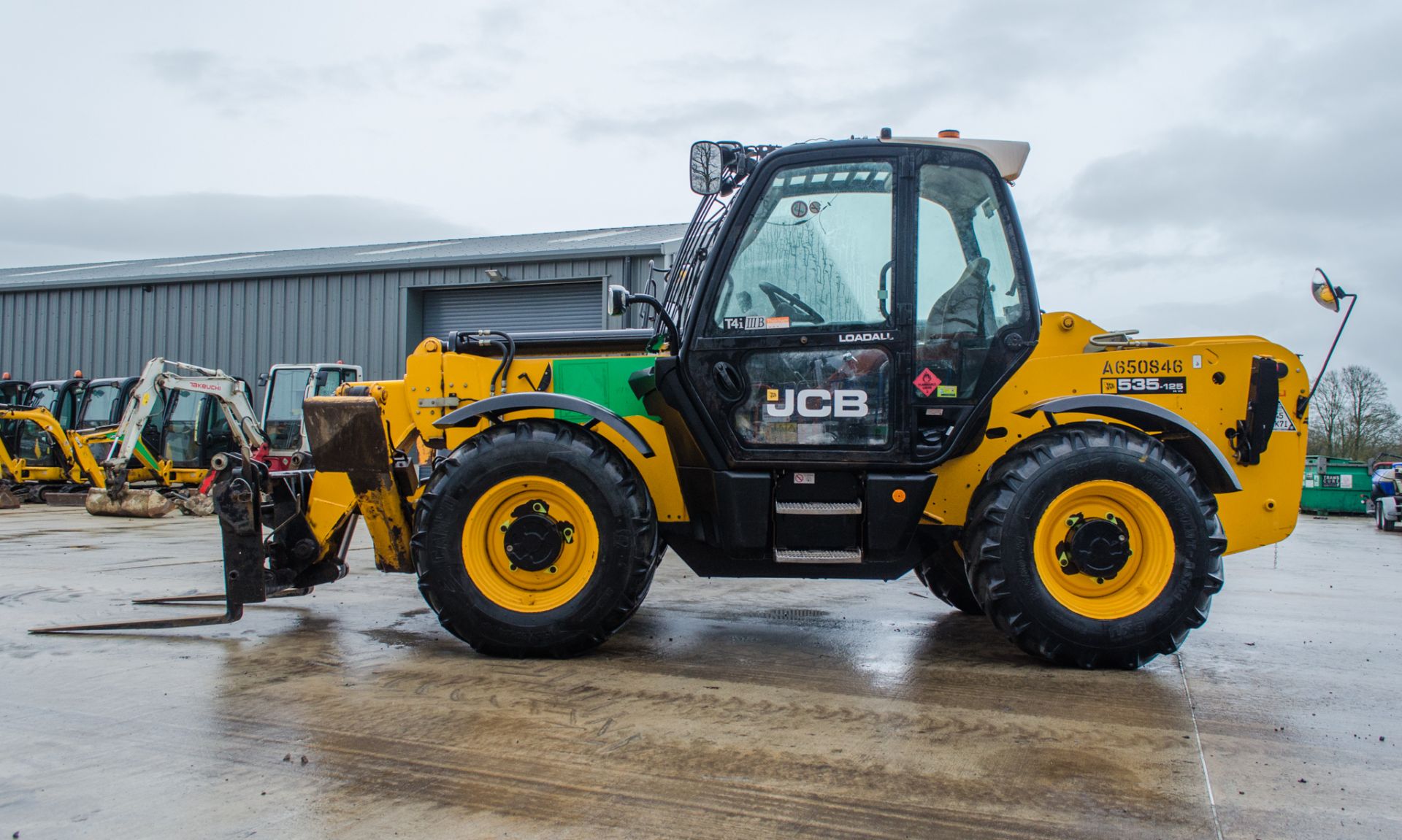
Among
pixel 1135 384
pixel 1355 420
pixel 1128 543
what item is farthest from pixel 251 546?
pixel 1355 420

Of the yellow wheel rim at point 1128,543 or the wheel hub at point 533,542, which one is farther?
the wheel hub at point 533,542

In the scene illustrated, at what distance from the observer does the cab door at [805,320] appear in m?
4.72

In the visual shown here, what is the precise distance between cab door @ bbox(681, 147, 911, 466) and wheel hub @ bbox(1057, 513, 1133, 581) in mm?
866

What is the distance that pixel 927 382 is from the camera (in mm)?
4707

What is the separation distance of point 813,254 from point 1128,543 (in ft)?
6.44

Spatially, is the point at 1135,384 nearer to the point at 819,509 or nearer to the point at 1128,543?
the point at 1128,543

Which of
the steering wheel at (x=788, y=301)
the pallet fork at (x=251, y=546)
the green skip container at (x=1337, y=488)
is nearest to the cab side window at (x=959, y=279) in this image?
the steering wheel at (x=788, y=301)

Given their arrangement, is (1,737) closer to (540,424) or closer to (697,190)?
(540,424)

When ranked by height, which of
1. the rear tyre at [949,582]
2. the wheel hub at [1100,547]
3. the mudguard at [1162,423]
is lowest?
the rear tyre at [949,582]

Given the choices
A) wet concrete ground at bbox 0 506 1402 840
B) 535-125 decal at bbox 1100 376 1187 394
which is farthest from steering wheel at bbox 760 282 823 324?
wet concrete ground at bbox 0 506 1402 840

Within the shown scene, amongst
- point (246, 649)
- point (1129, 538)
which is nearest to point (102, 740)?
point (246, 649)

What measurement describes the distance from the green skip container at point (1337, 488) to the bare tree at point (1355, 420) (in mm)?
8754

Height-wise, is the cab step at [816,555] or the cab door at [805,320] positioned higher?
the cab door at [805,320]

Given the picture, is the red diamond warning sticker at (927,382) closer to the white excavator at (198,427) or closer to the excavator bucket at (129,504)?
the white excavator at (198,427)
